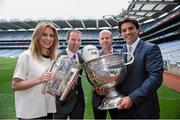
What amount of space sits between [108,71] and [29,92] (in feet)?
2.19

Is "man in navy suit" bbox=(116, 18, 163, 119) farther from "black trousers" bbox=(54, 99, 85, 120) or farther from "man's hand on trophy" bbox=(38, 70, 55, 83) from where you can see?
"black trousers" bbox=(54, 99, 85, 120)

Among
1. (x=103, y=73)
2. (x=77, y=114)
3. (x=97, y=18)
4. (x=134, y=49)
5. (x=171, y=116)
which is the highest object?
(x=97, y=18)

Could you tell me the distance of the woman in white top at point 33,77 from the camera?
238cm

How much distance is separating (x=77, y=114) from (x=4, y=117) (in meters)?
3.07

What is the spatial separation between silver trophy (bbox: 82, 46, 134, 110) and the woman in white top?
0.38 meters

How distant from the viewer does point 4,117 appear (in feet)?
20.2

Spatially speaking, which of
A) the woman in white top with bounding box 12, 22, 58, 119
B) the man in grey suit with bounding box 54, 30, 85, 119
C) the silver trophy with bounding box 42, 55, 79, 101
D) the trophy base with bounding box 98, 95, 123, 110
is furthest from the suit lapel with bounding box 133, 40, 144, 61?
the man in grey suit with bounding box 54, 30, 85, 119

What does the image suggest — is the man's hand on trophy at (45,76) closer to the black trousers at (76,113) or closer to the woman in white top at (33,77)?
the woman in white top at (33,77)

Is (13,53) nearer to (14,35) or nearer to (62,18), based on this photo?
(14,35)

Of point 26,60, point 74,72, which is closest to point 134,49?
point 74,72

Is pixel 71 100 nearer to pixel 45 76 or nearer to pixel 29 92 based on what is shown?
pixel 29 92

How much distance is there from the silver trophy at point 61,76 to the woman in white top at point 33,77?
81mm

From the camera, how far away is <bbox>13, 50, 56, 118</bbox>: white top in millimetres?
2383

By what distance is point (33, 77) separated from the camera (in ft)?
7.91
